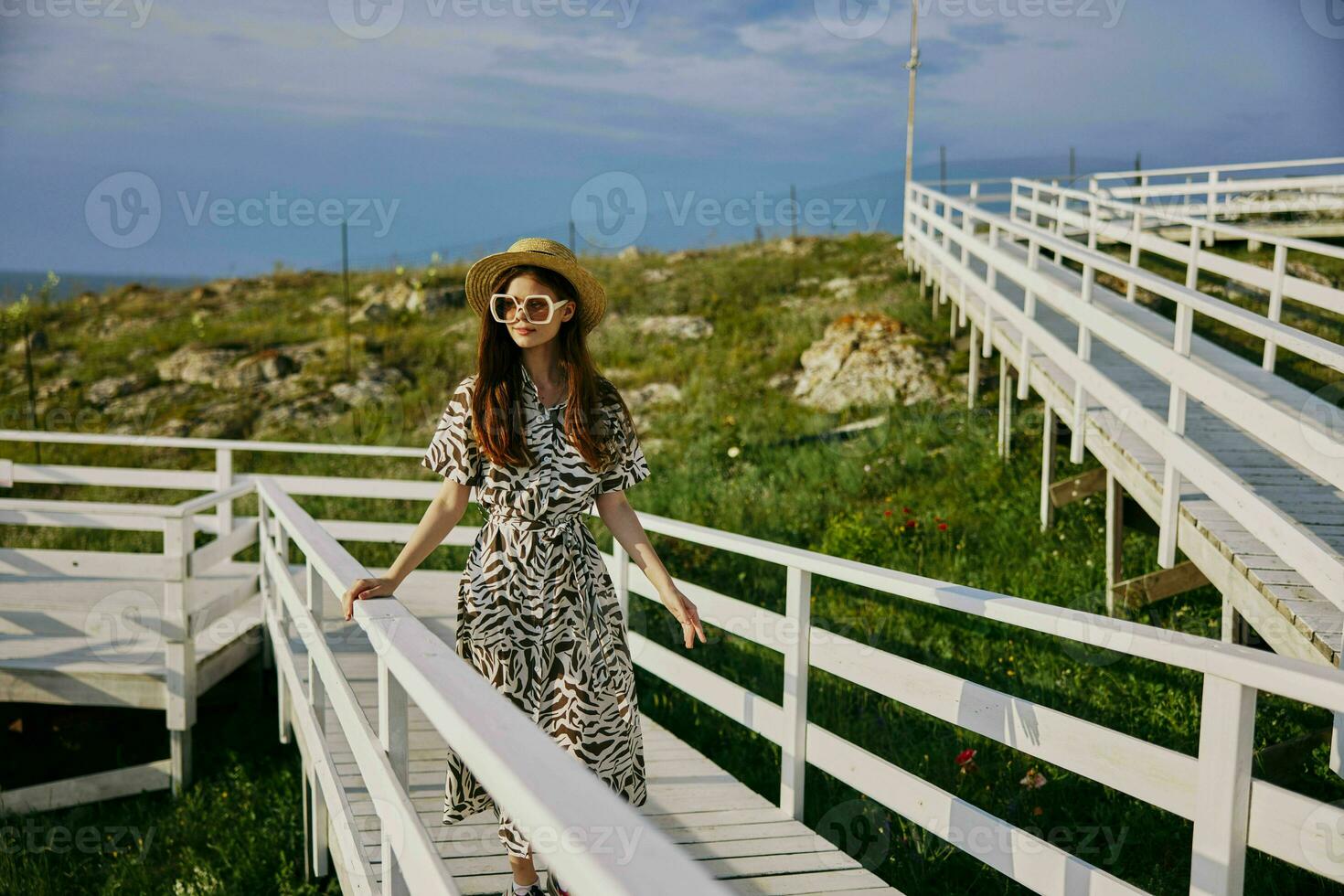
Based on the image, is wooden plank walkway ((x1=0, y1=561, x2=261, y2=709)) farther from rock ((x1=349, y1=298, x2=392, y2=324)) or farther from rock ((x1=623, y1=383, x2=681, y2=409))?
rock ((x1=349, y1=298, x2=392, y2=324))

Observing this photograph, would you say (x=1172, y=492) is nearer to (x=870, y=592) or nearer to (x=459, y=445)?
(x=870, y=592)

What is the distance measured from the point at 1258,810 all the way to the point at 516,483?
1968mm

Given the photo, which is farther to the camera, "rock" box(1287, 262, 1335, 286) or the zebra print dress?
"rock" box(1287, 262, 1335, 286)

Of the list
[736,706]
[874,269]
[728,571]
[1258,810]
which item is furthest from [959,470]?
[874,269]

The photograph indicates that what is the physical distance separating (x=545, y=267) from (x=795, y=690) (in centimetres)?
190

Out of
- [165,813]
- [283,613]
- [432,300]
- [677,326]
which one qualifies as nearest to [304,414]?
[432,300]

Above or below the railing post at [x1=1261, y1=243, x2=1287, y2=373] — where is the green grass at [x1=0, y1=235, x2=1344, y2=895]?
below

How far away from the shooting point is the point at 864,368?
1325cm

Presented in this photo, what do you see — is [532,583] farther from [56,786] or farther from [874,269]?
[874,269]

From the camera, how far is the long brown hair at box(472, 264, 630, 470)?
118 inches

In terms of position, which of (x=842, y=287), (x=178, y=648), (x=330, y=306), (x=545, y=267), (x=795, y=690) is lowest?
(x=178, y=648)

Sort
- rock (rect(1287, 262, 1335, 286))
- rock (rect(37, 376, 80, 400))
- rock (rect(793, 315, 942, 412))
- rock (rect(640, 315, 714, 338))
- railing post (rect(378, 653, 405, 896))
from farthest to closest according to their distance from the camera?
rock (rect(37, 376, 80, 400)) → rock (rect(640, 315, 714, 338)) → rock (rect(1287, 262, 1335, 286)) → rock (rect(793, 315, 942, 412)) → railing post (rect(378, 653, 405, 896))

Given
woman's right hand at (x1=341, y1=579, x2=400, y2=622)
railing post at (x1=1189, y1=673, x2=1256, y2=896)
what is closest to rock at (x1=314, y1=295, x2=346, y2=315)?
woman's right hand at (x1=341, y1=579, x2=400, y2=622)

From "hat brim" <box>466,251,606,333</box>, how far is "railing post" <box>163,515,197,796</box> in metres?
4.17
